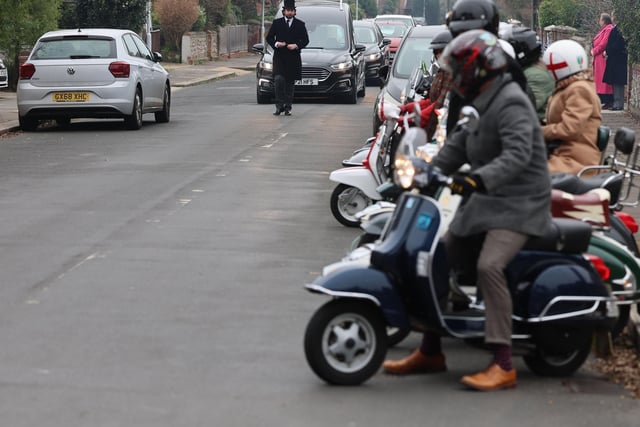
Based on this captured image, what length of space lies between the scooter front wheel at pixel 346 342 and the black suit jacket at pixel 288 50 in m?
19.6

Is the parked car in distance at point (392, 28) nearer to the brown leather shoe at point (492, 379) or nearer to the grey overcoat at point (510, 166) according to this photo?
the grey overcoat at point (510, 166)

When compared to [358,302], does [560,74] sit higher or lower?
higher

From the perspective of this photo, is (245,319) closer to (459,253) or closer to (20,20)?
(459,253)

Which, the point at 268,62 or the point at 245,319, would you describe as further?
the point at 268,62

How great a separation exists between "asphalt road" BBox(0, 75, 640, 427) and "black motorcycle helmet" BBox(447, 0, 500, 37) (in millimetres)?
2039

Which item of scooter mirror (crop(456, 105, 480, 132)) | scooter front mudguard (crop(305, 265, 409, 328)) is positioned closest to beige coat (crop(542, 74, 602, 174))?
scooter mirror (crop(456, 105, 480, 132))

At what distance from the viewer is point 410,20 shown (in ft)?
173

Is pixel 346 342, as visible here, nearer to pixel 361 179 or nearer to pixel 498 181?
pixel 498 181

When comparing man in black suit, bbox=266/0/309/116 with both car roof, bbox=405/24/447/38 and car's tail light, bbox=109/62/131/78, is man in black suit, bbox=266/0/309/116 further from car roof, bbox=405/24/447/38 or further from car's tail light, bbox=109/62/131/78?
car roof, bbox=405/24/447/38

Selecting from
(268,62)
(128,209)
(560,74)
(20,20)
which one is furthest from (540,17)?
(560,74)

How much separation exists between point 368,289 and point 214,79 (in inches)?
1479

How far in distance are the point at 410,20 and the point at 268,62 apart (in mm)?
23340

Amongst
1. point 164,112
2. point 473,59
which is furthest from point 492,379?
point 164,112

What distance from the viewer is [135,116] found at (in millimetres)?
23219
